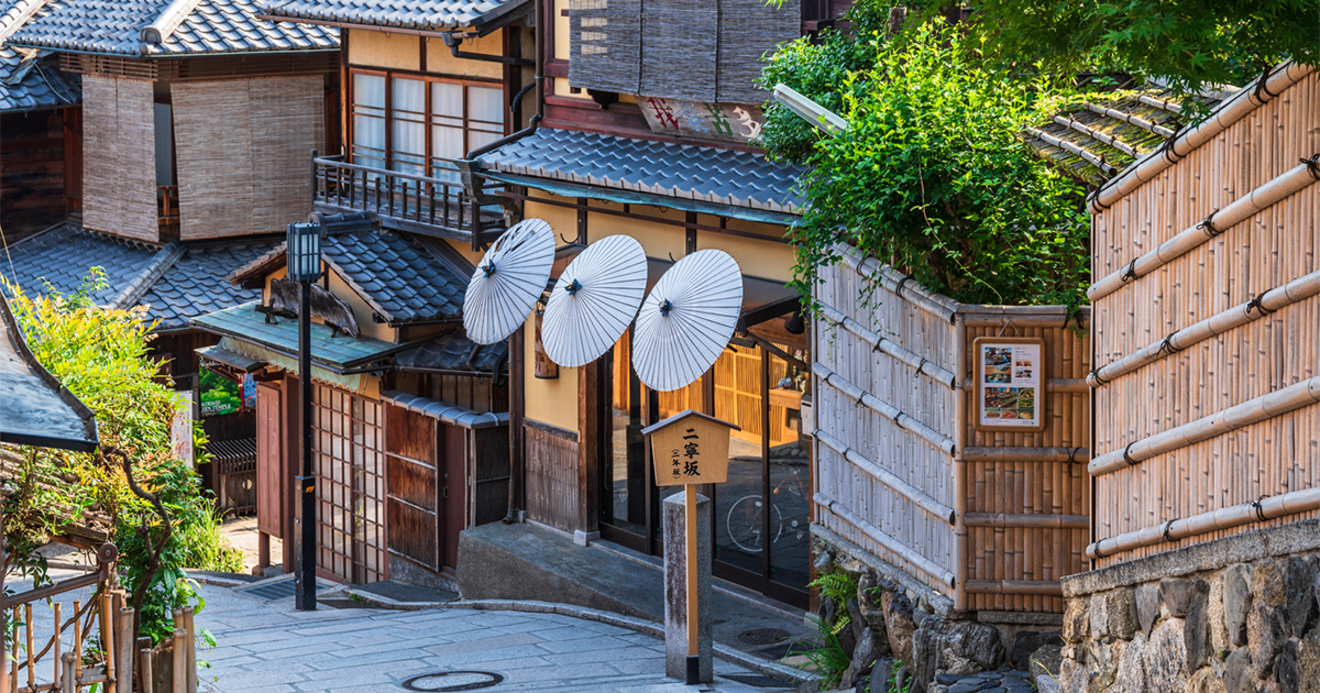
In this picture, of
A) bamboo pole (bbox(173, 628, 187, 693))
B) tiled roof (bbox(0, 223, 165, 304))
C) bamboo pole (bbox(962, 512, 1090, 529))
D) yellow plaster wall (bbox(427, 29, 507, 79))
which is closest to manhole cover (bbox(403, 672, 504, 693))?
bamboo pole (bbox(173, 628, 187, 693))

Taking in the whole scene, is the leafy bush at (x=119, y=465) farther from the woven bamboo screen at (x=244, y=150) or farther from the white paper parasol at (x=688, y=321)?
the woven bamboo screen at (x=244, y=150)

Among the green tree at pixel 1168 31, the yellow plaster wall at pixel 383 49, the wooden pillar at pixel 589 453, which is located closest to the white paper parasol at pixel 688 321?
the wooden pillar at pixel 589 453

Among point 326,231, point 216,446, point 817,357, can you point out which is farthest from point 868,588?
point 216,446

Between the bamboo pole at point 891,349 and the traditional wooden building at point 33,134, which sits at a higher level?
the traditional wooden building at point 33,134

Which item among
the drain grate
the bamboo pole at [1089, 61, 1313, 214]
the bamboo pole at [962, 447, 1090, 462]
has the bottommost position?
the drain grate

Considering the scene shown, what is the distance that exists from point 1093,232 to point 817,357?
3.71m

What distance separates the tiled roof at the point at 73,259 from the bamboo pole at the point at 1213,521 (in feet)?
64.6

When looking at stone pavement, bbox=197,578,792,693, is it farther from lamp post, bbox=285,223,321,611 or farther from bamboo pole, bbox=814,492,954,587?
bamboo pole, bbox=814,492,954,587

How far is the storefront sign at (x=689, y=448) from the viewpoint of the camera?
11875mm

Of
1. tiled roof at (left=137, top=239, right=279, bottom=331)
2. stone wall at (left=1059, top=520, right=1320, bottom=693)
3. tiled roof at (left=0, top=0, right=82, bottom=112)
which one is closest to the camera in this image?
stone wall at (left=1059, top=520, right=1320, bottom=693)

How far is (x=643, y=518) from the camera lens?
676 inches

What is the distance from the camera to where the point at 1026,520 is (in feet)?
29.2

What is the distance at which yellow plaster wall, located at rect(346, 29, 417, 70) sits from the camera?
2064cm

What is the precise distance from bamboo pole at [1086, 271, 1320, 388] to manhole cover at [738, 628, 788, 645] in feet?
21.9
